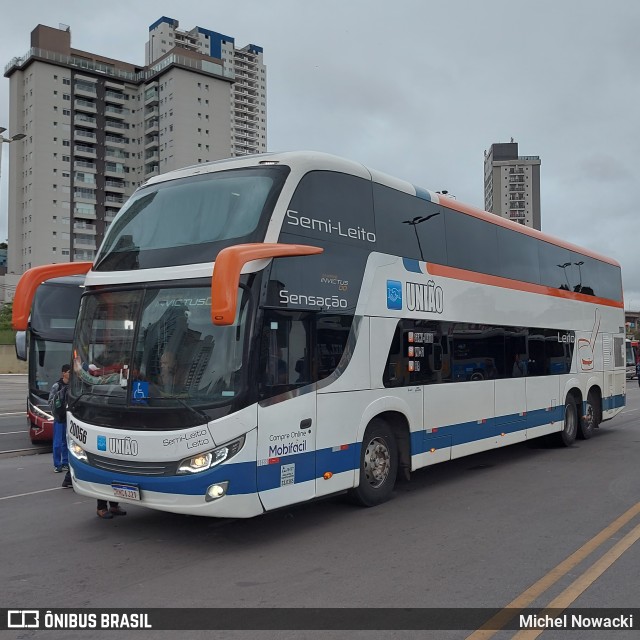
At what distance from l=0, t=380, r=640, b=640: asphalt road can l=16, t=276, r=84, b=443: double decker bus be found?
5.20 meters

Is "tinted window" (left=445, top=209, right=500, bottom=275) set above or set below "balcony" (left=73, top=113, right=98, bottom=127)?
below

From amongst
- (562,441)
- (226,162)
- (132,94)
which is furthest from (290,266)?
(132,94)

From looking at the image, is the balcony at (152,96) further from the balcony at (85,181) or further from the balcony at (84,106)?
the balcony at (85,181)

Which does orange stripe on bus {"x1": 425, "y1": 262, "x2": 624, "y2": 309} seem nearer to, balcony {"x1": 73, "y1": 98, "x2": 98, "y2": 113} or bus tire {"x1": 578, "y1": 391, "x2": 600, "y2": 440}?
bus tire {"x1": 578, "y1": 391, "x2": 600, "y2": 440}

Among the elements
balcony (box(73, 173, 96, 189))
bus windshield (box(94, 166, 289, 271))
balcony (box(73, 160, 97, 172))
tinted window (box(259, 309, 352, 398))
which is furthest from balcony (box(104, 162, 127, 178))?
tinted window (box(259, 309, 352, 398))

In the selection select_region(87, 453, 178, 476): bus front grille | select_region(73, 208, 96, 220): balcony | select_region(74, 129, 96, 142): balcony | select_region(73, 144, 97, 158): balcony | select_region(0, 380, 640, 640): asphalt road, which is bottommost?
select_region(0, 380, 640, 640): asphalt road

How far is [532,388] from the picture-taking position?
1266 centimetres

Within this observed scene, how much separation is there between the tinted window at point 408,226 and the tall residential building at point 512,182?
17588cm

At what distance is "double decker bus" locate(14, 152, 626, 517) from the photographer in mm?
6605

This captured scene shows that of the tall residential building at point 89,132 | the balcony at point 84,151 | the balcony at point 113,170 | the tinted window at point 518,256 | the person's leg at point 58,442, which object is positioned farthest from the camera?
the balcony at point 113,170

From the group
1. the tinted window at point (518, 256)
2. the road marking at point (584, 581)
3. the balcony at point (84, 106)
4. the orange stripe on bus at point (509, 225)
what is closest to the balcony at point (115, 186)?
the balcony at point (84, 106)

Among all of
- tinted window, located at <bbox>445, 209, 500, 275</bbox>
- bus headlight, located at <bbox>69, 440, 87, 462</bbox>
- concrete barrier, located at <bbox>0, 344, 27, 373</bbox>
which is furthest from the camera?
concrete barrier, located at <bbox>0, 344, 27, 373</bbox>

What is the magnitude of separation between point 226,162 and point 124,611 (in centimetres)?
473

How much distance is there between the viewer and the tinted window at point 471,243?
411 inches
